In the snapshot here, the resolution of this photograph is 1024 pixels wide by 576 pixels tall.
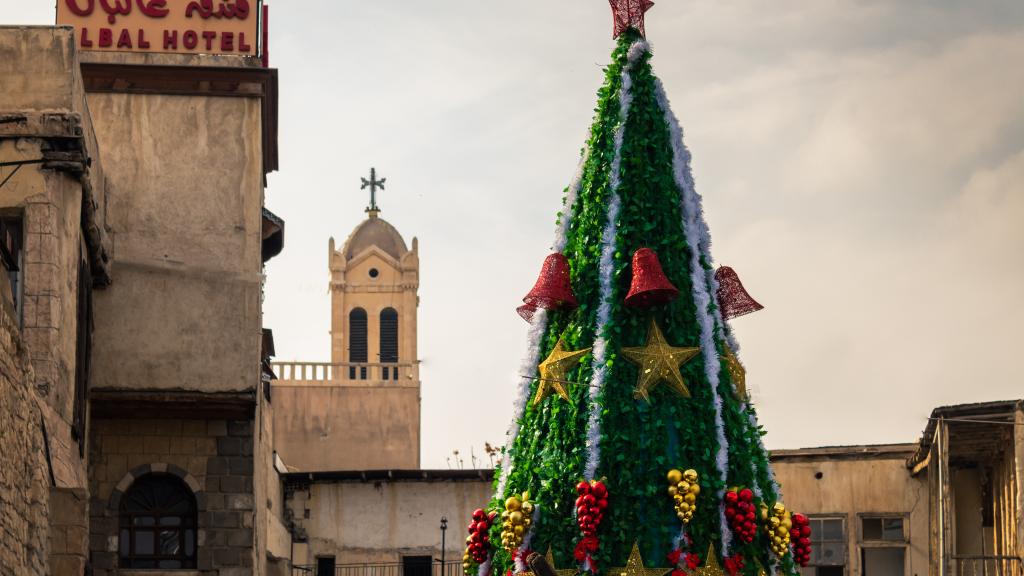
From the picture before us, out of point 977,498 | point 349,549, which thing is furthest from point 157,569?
point 977,498

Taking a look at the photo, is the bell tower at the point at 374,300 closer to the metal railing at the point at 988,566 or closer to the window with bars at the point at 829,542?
the window with bars at the point at 829,542

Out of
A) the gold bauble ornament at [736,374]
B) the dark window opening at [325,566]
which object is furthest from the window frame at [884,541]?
the gold bauble ornament at [736,374]

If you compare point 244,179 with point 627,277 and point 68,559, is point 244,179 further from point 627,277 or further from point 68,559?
point 627,277

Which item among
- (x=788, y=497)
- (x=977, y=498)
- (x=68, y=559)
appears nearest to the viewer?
(x=68, y=559)

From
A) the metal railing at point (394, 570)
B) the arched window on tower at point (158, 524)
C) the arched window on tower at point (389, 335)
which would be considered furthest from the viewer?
the arched window on tower at point (389, 335)

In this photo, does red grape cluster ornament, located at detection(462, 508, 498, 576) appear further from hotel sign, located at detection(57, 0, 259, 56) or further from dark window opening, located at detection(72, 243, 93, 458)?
hotel sign, located at detection(57, 0, 259, 56)

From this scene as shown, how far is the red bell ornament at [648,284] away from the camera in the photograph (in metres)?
17.7

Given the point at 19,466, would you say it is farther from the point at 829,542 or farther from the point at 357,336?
the point at 357,336

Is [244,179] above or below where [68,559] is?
above

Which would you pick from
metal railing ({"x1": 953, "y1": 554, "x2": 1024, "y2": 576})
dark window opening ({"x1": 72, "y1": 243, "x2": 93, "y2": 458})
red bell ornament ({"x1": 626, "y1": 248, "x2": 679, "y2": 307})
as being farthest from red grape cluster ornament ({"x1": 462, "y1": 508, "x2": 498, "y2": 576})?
metal railing ({"x1": 953, "y1": 554, "x2": 1024, "y2": 576})

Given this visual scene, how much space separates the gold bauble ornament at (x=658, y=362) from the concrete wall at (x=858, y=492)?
17284mm

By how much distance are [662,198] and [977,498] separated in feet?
52.9

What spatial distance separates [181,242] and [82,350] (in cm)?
340

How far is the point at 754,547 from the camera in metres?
17.7
